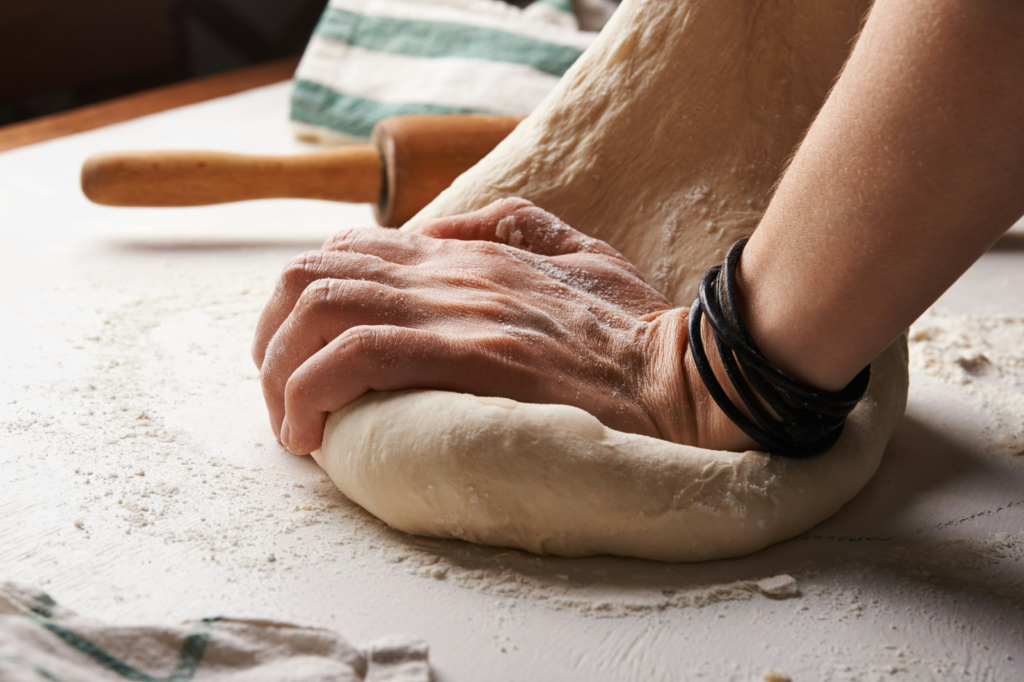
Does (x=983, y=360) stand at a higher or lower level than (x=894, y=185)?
lower

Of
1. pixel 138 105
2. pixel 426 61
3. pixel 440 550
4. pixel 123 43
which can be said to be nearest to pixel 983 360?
pixel 440 550

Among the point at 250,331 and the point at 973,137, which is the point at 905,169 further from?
the point at 250,331

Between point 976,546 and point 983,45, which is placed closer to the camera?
point 983,45

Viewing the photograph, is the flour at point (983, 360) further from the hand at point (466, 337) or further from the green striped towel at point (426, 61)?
the green striped towel at point (426, 61)

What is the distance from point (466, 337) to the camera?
76 cm

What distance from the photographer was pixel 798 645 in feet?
2.08

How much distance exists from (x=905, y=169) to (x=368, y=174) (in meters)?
1.28

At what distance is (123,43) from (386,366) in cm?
326

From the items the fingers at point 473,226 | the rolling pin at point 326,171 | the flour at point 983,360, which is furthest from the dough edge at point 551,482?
the rolling pin at point 326,171

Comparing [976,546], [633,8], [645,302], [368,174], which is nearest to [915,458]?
[976,546]

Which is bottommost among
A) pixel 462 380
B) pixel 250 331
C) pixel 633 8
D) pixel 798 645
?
pixel 250 331

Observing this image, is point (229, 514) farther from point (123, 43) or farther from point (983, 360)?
point (123, 43)

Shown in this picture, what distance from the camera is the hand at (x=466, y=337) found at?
74 centimetres

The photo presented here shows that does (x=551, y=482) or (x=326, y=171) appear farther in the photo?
(x=326, y=171)
